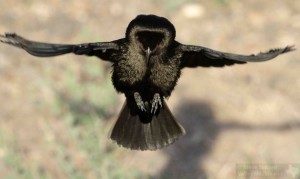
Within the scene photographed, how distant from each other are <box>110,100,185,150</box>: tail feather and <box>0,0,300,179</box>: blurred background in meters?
0.67

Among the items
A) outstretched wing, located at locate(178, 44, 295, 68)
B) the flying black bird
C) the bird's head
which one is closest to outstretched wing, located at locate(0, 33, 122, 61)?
the flying black bird

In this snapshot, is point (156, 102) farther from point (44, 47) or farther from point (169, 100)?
point (169, 100)

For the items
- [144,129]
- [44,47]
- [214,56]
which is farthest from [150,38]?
[144,129]

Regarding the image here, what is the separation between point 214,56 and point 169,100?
9.86ft

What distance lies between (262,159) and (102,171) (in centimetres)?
147

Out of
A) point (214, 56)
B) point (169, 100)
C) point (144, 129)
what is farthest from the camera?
point (169, 100)

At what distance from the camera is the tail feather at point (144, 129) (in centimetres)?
707

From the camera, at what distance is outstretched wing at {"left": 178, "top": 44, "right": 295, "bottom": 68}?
20.0 feet

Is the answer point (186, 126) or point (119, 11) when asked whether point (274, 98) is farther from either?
point (119, 11)

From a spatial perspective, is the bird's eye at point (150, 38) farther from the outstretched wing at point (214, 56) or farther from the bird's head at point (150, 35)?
the outstretched wing at point (214, 56)

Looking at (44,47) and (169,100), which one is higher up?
(169,100)

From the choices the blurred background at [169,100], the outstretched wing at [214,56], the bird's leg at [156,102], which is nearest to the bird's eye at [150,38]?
the outstretched wing at [214,56]

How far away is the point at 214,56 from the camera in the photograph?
6.20m

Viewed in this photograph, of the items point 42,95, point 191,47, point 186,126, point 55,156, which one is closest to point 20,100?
point 42,95
